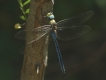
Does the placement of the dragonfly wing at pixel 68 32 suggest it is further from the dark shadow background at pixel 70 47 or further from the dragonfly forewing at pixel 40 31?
the dark shadow background at pixel 70 47

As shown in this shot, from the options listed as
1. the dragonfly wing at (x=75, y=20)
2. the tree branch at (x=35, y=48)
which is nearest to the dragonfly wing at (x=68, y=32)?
the dragonfly wing at (x=75, y=20)

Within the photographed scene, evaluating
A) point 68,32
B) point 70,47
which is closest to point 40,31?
point 68,32

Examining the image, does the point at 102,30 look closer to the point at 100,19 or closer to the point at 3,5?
the point at 100,19

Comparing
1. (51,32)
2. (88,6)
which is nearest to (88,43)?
(88,6)

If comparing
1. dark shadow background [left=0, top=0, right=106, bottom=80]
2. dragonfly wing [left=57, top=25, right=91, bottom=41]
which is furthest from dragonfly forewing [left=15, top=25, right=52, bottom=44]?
dark shadow background [left=0, top=0, right=106, bottom=80]

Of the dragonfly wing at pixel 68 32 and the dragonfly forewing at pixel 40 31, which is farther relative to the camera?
the dragonfly wing at pixel 68 32

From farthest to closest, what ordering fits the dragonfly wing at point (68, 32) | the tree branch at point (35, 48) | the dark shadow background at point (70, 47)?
the dark shadow background at point (70, 47) < the dragonfly wing at point (68, 32) < the tree branch at point (35, 48)

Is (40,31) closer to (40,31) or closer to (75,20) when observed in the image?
(40,31)
